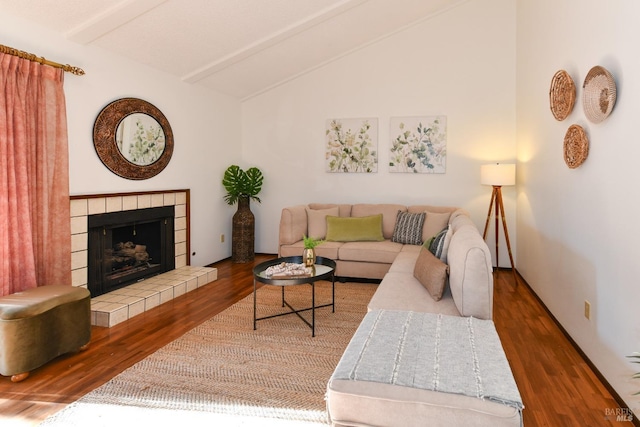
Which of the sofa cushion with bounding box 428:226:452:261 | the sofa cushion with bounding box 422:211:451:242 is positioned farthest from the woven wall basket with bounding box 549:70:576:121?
the sofa cushion with bounding box 422:211:451:242

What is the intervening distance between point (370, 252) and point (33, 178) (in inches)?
130

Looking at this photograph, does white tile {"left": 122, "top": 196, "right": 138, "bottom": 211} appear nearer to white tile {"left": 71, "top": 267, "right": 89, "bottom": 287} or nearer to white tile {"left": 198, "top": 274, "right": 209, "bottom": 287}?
white tile {"left": 71, "top": 267, "right": 89, "bottom": 287}

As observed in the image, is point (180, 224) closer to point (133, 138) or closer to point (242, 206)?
point (242, 206)

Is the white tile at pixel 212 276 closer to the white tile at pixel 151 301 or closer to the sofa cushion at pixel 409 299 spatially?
the white tile at pixel 151 301

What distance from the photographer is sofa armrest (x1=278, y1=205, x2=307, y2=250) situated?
521 cm

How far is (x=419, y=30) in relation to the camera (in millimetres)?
5645

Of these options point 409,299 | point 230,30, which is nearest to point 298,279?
point 409,299

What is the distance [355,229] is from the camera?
16.9ft

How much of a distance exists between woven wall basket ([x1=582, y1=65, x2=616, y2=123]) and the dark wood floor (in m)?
1.58

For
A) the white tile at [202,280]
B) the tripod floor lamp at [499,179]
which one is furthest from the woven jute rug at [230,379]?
the tripod floor lamp at [499,179]

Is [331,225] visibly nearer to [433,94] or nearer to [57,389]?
[433,94]

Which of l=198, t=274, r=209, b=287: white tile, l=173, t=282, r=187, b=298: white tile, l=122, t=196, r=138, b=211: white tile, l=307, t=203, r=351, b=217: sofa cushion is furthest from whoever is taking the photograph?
l=307, t=203, r=351, b=217: sofa cushion

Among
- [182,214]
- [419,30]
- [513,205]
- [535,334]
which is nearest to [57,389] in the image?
[182,214]

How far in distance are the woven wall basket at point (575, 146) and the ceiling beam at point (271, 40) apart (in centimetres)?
259
